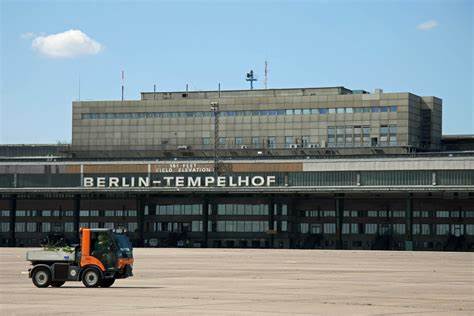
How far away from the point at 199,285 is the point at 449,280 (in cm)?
1496

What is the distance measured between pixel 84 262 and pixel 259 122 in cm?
11866

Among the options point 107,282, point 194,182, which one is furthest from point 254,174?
point 107,282

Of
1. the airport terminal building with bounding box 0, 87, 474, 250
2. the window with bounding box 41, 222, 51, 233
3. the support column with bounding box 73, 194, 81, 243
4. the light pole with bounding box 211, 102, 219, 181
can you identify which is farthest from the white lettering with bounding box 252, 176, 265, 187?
the window with bounding box 41, 222, 51, 233

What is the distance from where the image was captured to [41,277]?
49438 mm

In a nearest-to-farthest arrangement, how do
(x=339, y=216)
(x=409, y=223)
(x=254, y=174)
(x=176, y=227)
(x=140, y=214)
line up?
(x=409, y=223), (x=339, y=216), (x=254, y=174), (x=140, y=214), (x=176, y=227)

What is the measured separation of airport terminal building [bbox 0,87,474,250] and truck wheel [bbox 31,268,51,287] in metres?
91.6

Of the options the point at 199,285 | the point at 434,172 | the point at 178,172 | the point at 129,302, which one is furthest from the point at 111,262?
the point at 178,172

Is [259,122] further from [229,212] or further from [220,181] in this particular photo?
[220,181]

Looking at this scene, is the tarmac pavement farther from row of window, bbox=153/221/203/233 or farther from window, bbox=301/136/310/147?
window, bbox=301/136/310/147

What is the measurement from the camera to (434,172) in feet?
446

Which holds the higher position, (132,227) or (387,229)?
(387,229)

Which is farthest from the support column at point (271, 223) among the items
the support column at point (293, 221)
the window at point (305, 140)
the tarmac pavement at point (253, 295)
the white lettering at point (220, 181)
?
the tarmac pavement at point (253, 295)

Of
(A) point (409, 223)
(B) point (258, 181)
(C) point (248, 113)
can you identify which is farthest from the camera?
(C) point (248, 113)

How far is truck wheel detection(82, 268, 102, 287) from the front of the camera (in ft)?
160
